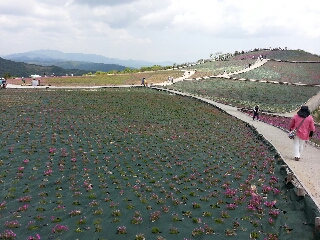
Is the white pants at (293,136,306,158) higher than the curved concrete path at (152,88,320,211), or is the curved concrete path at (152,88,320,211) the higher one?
the white pants at (293,136,306,158)

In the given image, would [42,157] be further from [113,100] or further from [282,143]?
[113,100]

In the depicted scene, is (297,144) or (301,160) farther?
(301,160)

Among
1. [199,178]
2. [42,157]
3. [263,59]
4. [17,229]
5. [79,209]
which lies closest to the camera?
[17,229]

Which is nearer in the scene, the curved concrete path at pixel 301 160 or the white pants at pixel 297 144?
A: the curved concrete path at pixel 301 160

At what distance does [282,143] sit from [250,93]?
3875 cm

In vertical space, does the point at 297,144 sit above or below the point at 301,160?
above

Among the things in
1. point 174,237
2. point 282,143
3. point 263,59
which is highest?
point 263,59

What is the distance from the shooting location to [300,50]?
126125mm

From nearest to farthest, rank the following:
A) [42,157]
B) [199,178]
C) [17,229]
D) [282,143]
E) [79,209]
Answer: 1. [17,229]
2. [79,209]
3. [199,178]
4. [42,157]
5. [282,143]

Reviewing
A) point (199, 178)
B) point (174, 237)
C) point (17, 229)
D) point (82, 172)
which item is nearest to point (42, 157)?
point (82, 172)

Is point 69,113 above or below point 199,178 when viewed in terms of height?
above

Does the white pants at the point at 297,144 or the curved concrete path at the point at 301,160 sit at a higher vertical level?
the white pants at the point at 297,144

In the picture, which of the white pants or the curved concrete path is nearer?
the curved concrete path

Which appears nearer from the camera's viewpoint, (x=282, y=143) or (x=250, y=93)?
(x=282, y=143)
